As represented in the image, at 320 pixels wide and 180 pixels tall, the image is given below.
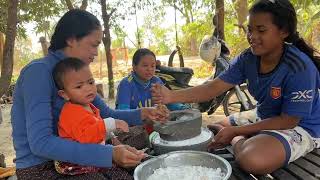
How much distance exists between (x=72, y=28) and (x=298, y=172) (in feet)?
5.57

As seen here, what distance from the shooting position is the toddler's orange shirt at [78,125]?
6.53ft

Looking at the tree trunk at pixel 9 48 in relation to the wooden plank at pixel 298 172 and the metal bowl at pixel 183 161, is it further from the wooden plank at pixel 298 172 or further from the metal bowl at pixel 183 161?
the wooden plank at pixel 298 172

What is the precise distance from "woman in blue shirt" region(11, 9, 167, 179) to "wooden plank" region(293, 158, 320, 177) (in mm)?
1092

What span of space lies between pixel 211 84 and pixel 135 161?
1310mm

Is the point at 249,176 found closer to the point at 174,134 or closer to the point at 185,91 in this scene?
the point at 174,134

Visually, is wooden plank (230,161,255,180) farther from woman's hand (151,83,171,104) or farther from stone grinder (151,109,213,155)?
woman's hand (151,83,171,104)

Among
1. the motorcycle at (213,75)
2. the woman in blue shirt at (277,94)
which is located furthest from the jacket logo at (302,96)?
the motorcycle at (213,75)

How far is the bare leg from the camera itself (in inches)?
87.3

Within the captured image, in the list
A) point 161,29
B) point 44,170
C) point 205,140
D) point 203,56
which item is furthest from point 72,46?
point 161,29

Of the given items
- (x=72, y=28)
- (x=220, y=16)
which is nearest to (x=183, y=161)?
(x=72, y=28)

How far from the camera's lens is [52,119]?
80.4 inches

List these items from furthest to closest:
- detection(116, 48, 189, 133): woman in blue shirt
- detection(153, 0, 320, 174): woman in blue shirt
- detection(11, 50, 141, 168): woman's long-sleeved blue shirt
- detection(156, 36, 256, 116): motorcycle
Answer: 1. detection(156, 36, 256, 116): motorcycle
2. detection(116, 48, 189, 133): woman in blue shirt
3. detection(153, 0, 320, 174): woman in blue shirt
4. detection(11, 50, 141, 168): woman's long-sleeved blue shirt

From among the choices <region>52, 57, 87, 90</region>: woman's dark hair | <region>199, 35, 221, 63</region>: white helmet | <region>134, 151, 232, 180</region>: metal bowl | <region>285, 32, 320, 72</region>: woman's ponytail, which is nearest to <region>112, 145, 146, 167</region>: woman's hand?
<region>134, 151, 232, 180</region>: metal bowl

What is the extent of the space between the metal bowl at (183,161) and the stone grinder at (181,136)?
14cm
